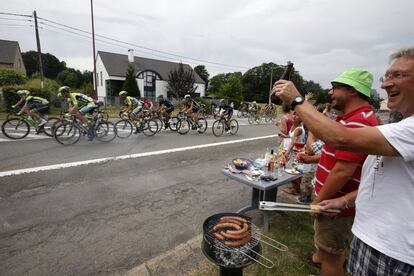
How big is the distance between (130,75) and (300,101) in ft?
122

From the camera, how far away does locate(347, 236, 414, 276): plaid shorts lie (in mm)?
1387

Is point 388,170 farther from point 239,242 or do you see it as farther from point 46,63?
point 46,63

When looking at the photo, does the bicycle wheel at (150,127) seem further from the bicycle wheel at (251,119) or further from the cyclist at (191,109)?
the bicycle wheel at (251,119)

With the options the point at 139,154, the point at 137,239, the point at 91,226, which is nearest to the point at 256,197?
the point at 137,239

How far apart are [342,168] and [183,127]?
438 inches

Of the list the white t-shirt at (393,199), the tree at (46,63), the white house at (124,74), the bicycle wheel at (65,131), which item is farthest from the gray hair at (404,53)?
the tree at (46,63)

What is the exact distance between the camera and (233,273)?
200 cm

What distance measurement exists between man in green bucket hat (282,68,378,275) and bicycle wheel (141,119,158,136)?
988 centimetres

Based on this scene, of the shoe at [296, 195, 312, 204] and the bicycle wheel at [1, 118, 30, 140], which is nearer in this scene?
the shoe at [296, 195, 312, 204]

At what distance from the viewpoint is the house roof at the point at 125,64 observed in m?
41.6

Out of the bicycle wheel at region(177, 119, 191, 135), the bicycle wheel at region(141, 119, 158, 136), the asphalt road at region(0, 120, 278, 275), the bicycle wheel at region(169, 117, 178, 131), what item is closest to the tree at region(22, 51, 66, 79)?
the bicycle wheel at region(169, 117, 178, 131)

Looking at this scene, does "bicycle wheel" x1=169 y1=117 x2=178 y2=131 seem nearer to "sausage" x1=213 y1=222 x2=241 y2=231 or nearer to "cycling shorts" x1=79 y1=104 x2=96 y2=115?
"cycling shorts" x1=79 y1=104 x2=96 y2=115

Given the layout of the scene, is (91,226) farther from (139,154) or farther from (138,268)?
(139,154)

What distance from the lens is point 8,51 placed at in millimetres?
43656
